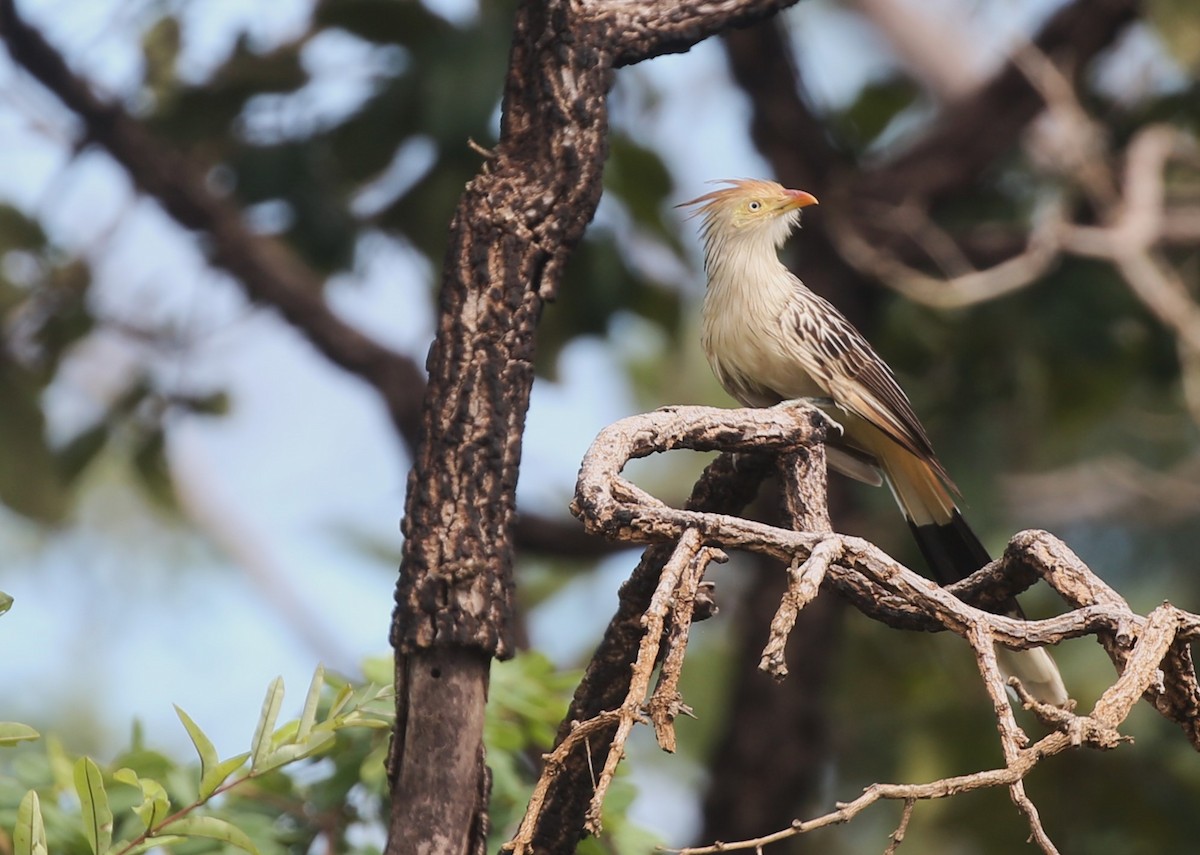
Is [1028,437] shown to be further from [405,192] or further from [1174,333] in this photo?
[405,192]

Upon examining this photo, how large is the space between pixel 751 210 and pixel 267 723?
86.4 inches

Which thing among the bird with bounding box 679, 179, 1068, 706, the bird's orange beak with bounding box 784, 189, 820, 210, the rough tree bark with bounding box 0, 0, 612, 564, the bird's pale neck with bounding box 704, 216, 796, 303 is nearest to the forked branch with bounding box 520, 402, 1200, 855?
the bird with bounding box 679, 179, 1068, 706

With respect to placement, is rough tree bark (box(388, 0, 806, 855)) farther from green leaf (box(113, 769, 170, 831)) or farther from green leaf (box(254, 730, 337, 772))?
green leaf (box(113, 769, 170, 831))

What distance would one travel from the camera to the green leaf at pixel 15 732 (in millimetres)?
2035

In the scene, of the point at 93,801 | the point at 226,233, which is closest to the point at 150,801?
the point at 93,801

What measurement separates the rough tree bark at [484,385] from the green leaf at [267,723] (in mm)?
205

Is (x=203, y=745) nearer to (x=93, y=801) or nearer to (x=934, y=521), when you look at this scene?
(x=93, y=801)

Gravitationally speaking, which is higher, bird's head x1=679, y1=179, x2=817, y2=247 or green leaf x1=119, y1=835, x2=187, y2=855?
bird's head x1=679, y1=179, x2=817, y2=247

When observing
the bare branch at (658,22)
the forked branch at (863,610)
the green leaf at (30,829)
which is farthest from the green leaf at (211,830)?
the bare branch at (658,22)

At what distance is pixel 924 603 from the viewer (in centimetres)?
199

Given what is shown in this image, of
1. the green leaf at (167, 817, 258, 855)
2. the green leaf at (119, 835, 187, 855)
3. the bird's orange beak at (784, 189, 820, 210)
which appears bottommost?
the green leaf at (119, 835, 187, 855)

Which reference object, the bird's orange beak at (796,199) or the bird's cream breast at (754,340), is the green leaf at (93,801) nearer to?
the bird's cream breast at (754,340)

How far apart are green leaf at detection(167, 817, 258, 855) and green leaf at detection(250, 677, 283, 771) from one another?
0.38 ft

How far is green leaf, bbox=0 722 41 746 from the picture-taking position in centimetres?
204
